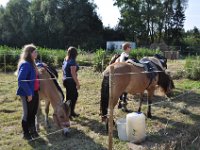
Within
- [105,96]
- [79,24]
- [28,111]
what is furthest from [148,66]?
[79,24]

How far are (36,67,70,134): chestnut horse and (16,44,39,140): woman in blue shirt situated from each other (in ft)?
1.11

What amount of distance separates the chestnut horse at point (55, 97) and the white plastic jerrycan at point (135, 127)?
1.18m

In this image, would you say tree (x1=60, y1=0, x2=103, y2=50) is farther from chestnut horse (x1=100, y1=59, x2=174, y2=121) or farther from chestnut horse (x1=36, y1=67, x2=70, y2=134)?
chestnut horse (x1=36, y1=67, x2=70, y2=134)

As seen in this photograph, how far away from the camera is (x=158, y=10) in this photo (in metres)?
60.6

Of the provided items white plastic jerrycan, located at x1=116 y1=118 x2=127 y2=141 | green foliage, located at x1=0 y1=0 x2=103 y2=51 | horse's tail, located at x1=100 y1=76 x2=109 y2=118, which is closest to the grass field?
white plastic jerrycan, located at x1=116 y1=118 x2=127 y2=141

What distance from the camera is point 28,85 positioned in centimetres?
648

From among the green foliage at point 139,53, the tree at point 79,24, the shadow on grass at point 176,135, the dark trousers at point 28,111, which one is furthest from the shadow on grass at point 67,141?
the tree at point 79,24

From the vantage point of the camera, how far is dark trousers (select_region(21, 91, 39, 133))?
6.70m

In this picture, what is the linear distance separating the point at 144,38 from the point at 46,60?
4280cm

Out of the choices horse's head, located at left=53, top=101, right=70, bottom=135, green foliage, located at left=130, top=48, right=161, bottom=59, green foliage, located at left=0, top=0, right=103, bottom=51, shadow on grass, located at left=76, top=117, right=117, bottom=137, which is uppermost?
→ green foliage, located at left=0, top=0, right=103, bottom=51

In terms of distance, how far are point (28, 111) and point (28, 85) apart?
0.58 metres

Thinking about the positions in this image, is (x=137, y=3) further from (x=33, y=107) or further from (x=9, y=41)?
(x=33, y=107)

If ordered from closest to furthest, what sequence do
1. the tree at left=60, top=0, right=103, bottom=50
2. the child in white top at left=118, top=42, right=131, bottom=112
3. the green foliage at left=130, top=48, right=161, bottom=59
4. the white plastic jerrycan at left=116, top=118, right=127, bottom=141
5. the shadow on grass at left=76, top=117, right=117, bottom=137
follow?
the white plastic jerrycan at left=116, top=118, right=127, bottom=141
the shadow on grass at left=76, top=117, right=117, bottom=137
the child in white top at left=118, top=42, right=131, bottom=112
the green foliage at left=130, top=48, right=161, bottom=59
the tree at left=60, top=0, right=103, bottom=50

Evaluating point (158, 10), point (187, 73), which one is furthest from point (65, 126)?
point (158, 10)
